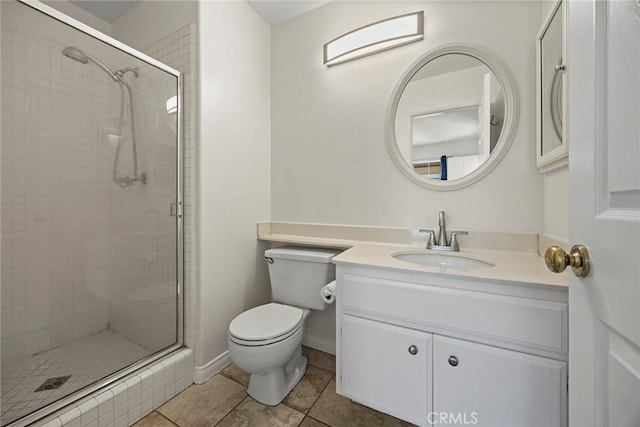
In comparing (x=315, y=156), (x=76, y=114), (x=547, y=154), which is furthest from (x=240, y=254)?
(x=547, y=154)

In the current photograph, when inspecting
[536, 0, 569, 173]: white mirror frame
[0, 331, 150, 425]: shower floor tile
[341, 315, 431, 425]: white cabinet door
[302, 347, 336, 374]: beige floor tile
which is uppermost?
[536, 0, 569, 173]: white mirror frame

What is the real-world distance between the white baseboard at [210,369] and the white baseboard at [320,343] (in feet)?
1.75

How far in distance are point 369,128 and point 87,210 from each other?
180cm

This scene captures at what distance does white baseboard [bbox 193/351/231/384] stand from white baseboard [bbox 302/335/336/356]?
21.0 inches

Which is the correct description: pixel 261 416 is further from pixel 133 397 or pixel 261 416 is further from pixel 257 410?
pixel 133 397

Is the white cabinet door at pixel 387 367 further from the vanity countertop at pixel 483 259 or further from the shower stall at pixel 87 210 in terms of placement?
the shower stall at pixel 87 210

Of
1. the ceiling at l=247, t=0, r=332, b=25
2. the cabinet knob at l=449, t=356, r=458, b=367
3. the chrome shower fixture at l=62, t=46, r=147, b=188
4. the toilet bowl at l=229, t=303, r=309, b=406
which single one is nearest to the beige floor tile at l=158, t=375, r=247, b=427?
the toilet bowl at l=229, t=303, r=309, b=406

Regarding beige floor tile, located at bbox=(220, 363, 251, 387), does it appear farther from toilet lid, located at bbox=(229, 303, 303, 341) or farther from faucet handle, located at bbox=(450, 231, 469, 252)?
faucet handle, located at bbox=(450, 231, 469, 252)

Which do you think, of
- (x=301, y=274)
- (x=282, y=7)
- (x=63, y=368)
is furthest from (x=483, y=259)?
(x=63, y=368)

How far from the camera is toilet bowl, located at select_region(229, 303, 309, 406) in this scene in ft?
3.84

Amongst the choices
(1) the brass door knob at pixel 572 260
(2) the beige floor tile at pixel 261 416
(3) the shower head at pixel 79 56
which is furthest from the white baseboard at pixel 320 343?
(3) the shower head at pixel 79 56

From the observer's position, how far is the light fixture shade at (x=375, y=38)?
140 cm

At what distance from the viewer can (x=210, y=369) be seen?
1.47m

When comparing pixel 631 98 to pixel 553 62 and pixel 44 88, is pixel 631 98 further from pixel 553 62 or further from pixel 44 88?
pixel 44 88
